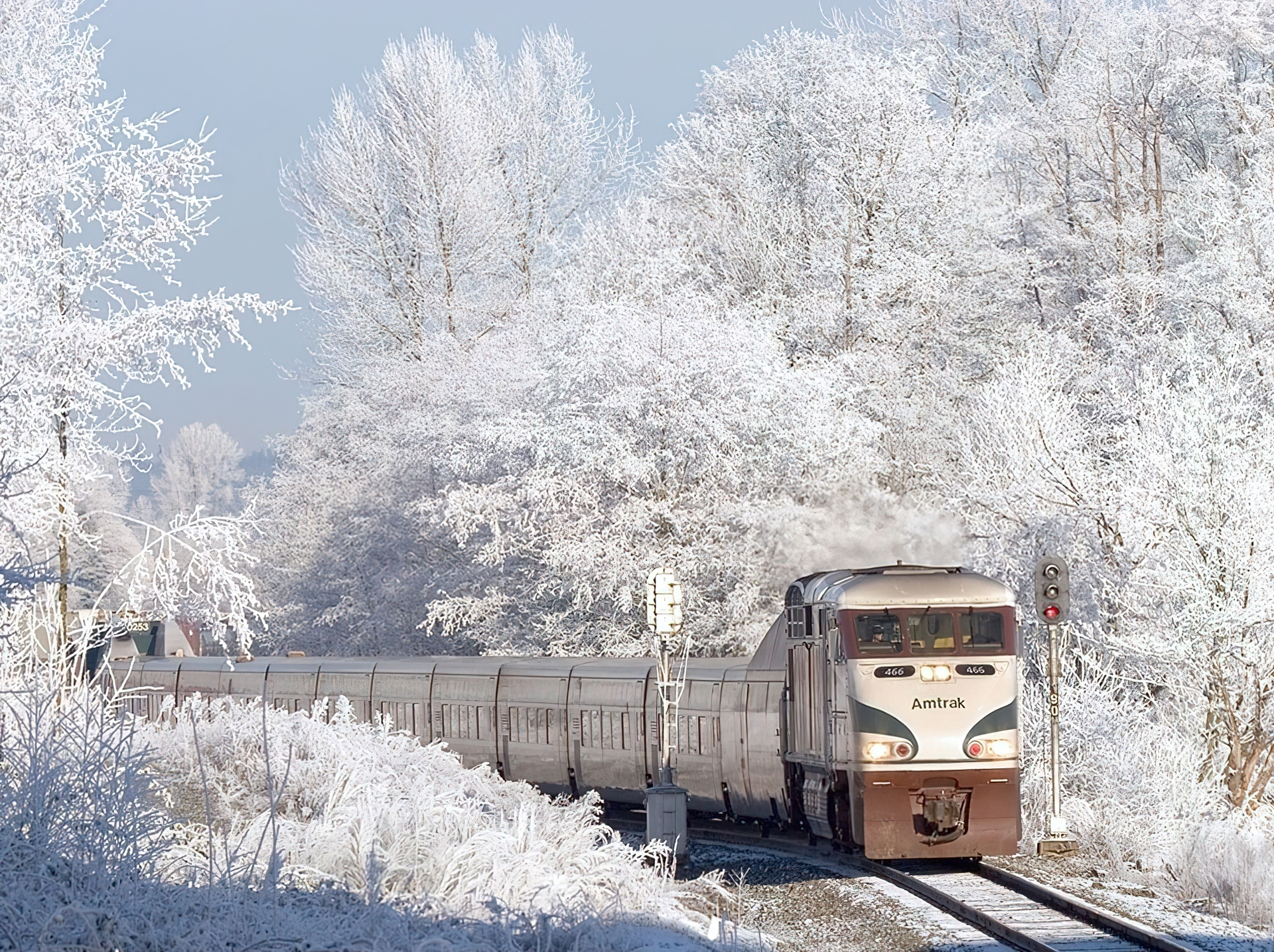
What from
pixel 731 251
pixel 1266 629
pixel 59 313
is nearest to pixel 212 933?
pixel 59 313

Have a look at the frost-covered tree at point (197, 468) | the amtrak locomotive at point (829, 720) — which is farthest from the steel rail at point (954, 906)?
the frost-covered tree at point (197, 468)

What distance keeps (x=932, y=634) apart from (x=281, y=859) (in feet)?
26.4

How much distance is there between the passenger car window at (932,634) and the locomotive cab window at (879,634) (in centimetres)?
14

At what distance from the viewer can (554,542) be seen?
3203 cm

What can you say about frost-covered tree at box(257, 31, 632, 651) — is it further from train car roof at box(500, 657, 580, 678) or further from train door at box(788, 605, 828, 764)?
train door at box(788, 605, 828, 764)

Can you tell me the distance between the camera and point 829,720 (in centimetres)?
1661

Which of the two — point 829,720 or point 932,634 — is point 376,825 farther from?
point 932,634

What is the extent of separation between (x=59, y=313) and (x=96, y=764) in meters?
10.1

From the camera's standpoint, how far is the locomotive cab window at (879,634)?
1612 centimetres

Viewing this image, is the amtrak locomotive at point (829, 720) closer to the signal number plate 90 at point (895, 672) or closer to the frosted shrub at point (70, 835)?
the signal number plate 90 at point (895, 672)

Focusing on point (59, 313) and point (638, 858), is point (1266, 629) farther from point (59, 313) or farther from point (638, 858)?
point (59, 313)

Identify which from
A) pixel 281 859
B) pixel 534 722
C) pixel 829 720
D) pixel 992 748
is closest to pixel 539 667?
pixel 534 722

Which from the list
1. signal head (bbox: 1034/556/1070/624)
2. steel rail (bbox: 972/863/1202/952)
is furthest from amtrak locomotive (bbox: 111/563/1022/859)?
signal head (bbox: 1034/556/1070/624)

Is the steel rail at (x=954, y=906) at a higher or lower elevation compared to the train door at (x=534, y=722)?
lower
